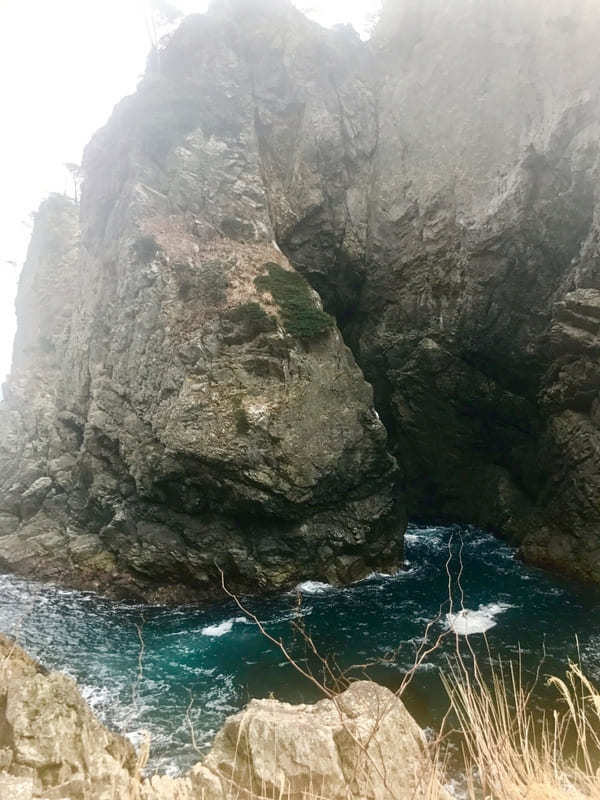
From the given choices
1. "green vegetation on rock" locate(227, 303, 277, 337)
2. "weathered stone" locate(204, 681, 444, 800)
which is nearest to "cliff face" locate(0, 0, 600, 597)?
"green vegetation on rock" locate(227, 303, 277, 337)

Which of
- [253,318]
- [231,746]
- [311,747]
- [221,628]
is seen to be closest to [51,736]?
[231,746]

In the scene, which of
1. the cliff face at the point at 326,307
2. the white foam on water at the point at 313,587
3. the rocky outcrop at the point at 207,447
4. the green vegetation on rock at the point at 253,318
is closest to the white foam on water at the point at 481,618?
the cliff face at the point at 326,307

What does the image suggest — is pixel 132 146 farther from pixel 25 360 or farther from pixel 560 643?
pixel 560 643

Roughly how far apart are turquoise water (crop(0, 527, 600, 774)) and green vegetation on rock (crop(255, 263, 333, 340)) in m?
11.1

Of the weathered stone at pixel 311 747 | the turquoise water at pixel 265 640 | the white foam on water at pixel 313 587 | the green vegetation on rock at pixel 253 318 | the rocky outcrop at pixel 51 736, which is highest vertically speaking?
the green vegetation on rock at pixel 253 318

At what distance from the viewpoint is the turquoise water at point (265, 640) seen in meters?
12.3

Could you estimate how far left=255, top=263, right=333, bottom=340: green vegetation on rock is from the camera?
2289 cm

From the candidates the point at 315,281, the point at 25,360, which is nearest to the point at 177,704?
the point at 315,281

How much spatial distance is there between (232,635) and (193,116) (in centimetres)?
2748

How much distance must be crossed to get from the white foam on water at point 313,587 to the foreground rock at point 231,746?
11.1 metres

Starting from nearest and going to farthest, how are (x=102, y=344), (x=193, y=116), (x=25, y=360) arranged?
1. (x=102, y=344)
2. (x=193, y=116)
3. (x=25, y=360)

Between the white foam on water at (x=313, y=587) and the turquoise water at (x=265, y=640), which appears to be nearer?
the turquoise water at (x=265, y=640)

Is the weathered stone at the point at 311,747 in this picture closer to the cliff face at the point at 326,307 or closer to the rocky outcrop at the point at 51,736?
the rocky outcrop at the point at 51,736

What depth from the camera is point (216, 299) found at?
76.4 ft
